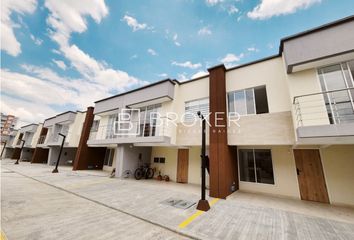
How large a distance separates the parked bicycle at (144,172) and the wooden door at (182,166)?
8.44 ft

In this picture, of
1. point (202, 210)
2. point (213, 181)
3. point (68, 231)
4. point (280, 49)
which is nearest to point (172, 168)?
point (213, 181)

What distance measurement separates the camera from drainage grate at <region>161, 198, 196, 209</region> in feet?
17.4

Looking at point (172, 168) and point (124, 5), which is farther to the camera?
point (172, 168)

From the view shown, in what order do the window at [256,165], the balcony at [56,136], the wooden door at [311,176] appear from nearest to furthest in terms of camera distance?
the wooden door at [311,176] → the window at [256,165] → the balcony at [56,136]

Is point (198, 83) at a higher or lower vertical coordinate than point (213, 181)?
higher

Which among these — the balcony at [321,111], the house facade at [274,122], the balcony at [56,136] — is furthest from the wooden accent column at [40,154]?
the balcony at [321,111]

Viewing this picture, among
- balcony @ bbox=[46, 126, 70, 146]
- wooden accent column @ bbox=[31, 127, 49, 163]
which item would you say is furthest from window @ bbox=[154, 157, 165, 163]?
wooden accent column @ bbox=[31, 127, 49, 163]

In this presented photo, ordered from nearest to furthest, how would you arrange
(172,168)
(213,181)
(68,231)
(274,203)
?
1. (68,231)
2. (274,203)
3. (213,181)
4. (172,168)

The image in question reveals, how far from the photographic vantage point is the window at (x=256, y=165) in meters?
7.57

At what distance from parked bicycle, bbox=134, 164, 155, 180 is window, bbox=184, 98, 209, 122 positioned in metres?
5.52

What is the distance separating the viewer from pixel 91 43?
1299 cm

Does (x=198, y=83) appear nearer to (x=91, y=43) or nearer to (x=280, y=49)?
(x=280, y=49)

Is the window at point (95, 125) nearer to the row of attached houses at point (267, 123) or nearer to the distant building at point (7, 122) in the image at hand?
the row of attached houses at point (267, 123)

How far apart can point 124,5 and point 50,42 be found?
758 centimetres
